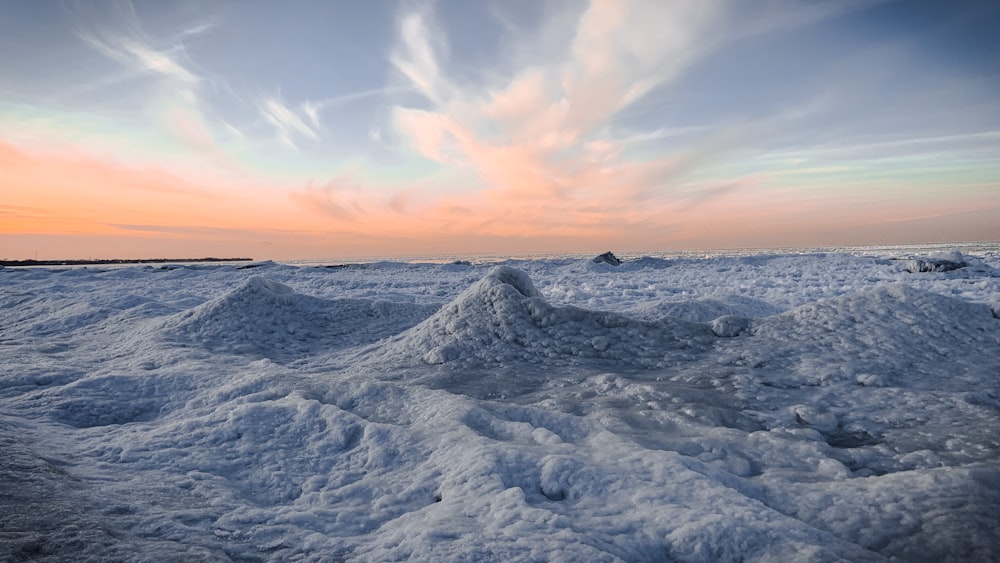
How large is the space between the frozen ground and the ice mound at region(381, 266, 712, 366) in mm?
38

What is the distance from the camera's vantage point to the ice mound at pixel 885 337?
19.3 feet

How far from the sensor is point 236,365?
725 centimetres

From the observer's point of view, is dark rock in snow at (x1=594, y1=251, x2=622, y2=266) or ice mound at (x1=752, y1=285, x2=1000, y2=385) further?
dark rock in snow at (x1=594, y1=251, x2=622, y2=266)

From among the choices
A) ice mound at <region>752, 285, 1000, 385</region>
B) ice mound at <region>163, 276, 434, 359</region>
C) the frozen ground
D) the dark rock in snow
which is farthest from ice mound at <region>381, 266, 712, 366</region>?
the dark rock in snow

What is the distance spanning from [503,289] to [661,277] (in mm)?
18396

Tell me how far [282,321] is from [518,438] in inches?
278

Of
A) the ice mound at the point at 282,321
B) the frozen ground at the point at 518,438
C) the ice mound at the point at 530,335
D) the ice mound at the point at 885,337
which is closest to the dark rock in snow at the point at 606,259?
the ice mound at the point at 282,321

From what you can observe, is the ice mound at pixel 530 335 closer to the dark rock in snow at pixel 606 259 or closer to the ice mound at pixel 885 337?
the ice mound at pixel 885 337

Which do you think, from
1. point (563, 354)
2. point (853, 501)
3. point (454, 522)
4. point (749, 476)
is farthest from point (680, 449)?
point (563, 354)

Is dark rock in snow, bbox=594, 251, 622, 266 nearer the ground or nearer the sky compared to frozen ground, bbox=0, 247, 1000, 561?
nearer the sky

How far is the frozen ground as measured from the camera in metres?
2.81

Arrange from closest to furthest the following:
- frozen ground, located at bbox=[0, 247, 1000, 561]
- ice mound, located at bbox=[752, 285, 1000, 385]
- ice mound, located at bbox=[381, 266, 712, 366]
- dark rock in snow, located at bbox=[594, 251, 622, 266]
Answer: frozen ground, located at bbox=[0, 247, 1000, 561] < ice mound, located at bbox=[752, 285, 1000, 385] < ice mound, located at bbox=[381, 266, 712, 366] < dark rock in snow, located at bbox=[594, 251, 622, 266]

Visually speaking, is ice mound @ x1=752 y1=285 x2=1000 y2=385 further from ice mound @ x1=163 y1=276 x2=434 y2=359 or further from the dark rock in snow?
the dark rock in snow

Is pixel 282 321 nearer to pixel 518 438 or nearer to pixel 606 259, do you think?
pixel 518 438
